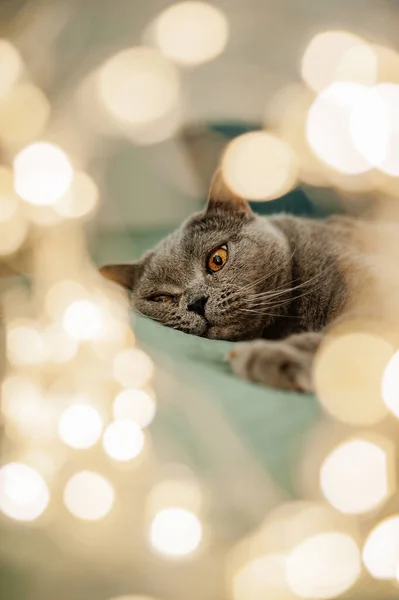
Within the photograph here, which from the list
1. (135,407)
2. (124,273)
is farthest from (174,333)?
(124,273)

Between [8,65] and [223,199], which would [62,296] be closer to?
[223,199]

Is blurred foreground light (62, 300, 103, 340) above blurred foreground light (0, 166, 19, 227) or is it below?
below

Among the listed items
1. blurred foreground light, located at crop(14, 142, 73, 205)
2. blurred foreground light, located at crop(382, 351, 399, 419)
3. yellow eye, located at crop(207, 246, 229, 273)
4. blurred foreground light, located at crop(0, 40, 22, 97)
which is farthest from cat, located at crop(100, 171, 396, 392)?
blurred foreground light, located at crop(0, 40, 22, 97)

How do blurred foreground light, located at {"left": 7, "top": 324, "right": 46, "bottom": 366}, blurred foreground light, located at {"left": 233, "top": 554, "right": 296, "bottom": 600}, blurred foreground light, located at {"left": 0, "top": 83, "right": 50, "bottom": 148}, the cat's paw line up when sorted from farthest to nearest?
1. blurred foreground light, located at {"left": 0, "top": 83, "right": 50, "bottom": 148}
2. blurred foreground light, located at {"left": 7, "top": 324, "right": 46, "bottom": 366}
3. the cat's paw
4. blurred foreground light, located at {"left": 233, "top": 554, "right": 296, "bottom": 600}

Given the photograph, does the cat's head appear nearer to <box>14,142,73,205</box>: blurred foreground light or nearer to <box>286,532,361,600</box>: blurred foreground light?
<box>14,142,73,205</box>: blurred foreground light

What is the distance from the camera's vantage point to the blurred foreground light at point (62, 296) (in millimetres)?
1012

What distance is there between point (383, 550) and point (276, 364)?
297 millimetres

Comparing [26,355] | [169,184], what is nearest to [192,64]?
[169,184]

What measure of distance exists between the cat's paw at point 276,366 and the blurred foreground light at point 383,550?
217 millimetres

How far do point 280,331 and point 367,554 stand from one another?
48cm

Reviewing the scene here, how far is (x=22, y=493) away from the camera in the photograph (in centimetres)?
74

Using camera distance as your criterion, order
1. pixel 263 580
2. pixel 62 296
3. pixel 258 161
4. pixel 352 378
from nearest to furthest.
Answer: pixel 263 580 < pixel 352 378 < pixel 62 296 < pixel 258 161

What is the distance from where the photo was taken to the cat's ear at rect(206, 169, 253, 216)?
4.01 feet

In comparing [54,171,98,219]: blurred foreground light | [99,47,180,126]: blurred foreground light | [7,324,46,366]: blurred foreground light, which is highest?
[99,47,180,126]: blurred foreground light
